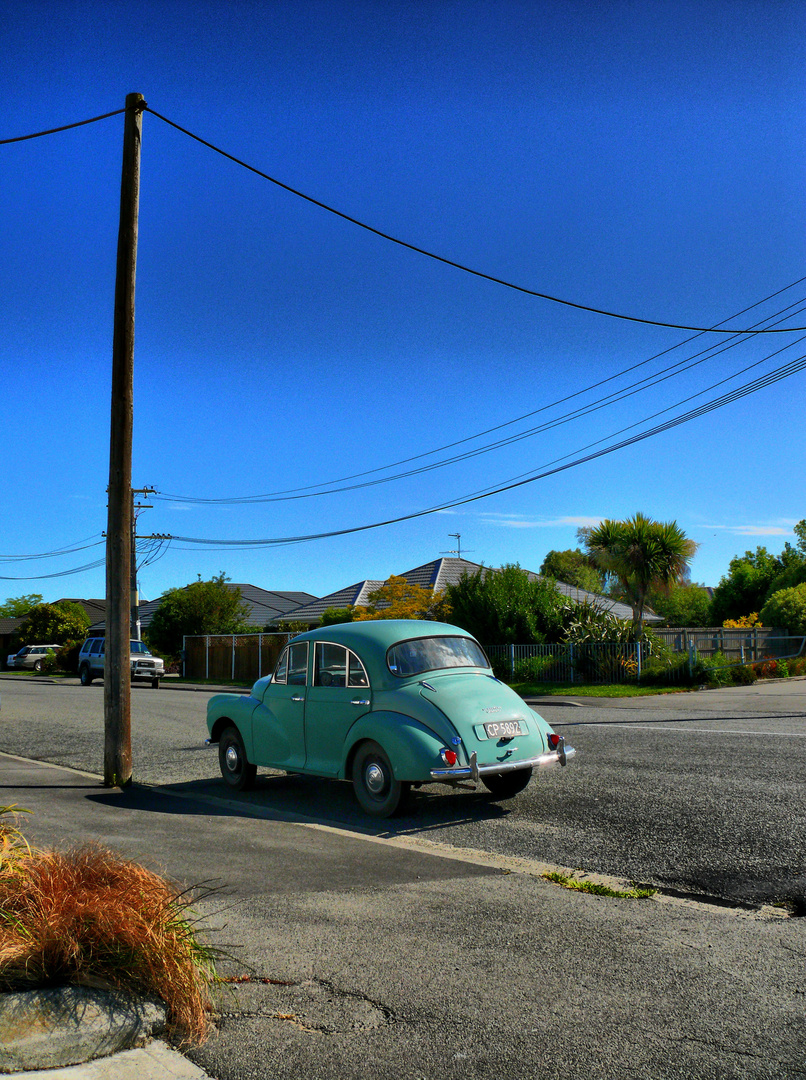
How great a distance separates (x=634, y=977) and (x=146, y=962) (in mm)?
2153

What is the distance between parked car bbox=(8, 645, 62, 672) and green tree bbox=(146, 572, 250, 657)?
15549 millimetres

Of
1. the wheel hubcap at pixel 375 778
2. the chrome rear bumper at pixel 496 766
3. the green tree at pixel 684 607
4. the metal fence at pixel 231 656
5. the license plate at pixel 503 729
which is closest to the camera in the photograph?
the chrome rear bumper at pixel 496 766

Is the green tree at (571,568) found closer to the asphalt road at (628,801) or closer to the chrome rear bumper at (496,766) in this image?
the asphalt road at (628,801)

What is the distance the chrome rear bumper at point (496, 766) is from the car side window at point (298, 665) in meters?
2.24

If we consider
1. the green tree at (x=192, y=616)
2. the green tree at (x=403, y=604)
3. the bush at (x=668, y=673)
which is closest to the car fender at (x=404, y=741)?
the bush at (x=668, y=673)

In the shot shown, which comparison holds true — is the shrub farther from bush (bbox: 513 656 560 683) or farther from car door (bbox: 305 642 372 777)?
car door (bbox: 305 642 372 777)

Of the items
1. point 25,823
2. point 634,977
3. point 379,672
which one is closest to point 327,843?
point 379,672

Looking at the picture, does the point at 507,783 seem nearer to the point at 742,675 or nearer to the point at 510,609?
the point at 742,675

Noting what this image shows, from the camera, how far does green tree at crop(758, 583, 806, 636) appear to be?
3881 centimetres

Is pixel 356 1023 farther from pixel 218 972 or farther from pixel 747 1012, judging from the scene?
pixel 747 1012

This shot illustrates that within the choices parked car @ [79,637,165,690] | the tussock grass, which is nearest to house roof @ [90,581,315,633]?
parked car @ [79,637,165,690]

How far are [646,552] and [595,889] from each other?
83.5 ft

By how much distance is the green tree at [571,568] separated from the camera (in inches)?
3698

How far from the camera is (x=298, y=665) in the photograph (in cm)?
940
